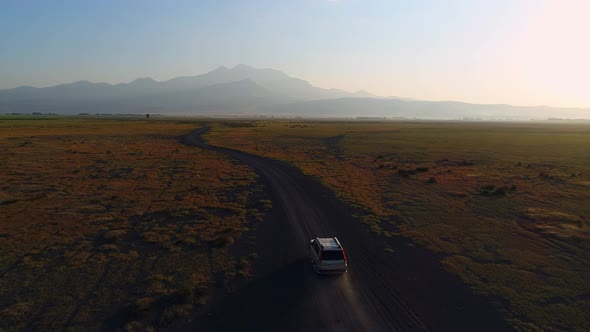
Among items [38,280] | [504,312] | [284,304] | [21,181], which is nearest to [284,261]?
[284,304]

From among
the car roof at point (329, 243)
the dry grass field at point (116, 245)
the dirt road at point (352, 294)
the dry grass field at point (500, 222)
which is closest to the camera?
the dirt road at point (352, 294)

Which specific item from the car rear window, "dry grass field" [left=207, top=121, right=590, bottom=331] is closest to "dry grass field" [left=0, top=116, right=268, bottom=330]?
the car rear window

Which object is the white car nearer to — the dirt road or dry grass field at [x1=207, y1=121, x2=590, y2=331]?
the dirt road

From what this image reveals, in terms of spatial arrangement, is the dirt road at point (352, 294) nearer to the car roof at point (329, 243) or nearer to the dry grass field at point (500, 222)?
the dry grass field at point (500, 222)

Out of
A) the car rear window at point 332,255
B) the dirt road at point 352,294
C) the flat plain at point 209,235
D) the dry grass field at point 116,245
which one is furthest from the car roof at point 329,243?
the dry grass field at point 116,245

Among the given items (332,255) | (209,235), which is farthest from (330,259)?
(209,235)

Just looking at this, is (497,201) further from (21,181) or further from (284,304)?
(21,181)
